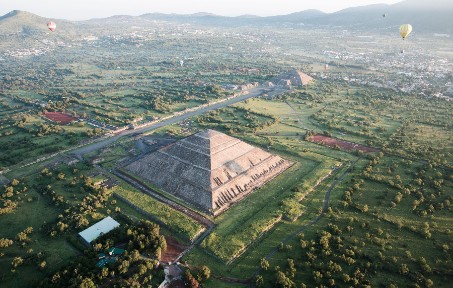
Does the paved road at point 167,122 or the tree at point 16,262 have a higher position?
the tree at point 16,262

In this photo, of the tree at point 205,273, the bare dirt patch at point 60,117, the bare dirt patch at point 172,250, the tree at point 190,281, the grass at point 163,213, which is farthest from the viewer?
the bare dirt patch at point 60,117

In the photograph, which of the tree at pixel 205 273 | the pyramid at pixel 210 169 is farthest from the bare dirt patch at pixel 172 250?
the pyramid at pixel 210 169

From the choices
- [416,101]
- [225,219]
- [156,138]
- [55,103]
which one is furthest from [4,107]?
[416,101]

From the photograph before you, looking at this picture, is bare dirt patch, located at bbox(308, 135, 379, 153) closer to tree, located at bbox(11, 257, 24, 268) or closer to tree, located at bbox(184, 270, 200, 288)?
tree, located at bbox(184, 270, 200, 288)

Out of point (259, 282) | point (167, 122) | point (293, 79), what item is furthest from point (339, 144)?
point (293, 79)

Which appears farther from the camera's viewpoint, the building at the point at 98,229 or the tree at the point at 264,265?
the building at the point at 98,229

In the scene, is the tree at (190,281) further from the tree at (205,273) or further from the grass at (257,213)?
the grass at (257,213)

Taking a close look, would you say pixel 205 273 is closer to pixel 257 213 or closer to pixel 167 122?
pixel 257 213

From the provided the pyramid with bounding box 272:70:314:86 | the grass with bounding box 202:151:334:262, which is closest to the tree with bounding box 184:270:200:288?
the grass with bounding box 202:151:334:262
